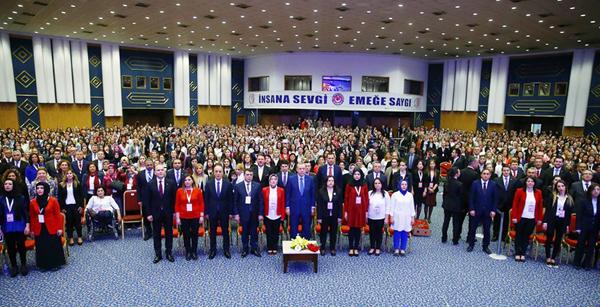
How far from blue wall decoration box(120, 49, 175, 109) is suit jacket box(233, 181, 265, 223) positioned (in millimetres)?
22056

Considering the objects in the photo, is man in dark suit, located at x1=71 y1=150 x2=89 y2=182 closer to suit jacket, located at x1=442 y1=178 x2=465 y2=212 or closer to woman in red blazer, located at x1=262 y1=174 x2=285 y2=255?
woman in red blazer, located at x1=262 y1=174 x2=285 y2=255

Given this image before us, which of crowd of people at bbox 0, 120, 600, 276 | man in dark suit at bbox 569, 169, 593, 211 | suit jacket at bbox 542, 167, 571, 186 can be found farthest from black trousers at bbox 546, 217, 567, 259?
suit jacket at bbox 542, 167, 571, 186

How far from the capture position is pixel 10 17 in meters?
16.2

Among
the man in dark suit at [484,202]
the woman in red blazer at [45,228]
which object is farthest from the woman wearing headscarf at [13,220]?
the man in dark suit at [484,202]

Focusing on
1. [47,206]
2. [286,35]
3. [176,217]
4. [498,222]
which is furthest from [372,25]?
[47,206]

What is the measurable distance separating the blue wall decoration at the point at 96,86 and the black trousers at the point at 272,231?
857 inches

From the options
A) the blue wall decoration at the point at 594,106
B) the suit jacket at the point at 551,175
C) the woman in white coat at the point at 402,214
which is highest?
the blue wall decoration at the point at 594,106

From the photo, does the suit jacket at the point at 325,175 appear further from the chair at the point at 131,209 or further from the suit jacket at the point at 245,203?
the chair at the point at 131,209

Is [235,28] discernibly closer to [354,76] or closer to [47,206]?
[354,76]

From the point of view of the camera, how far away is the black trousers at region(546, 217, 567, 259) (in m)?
5.89

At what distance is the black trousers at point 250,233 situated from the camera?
6.07m

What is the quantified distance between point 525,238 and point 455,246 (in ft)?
3.79

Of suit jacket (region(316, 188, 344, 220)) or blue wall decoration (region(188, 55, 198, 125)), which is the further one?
blue wall decoration (region(188, 55, 198, 125))

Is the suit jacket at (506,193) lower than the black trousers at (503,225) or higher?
higher
